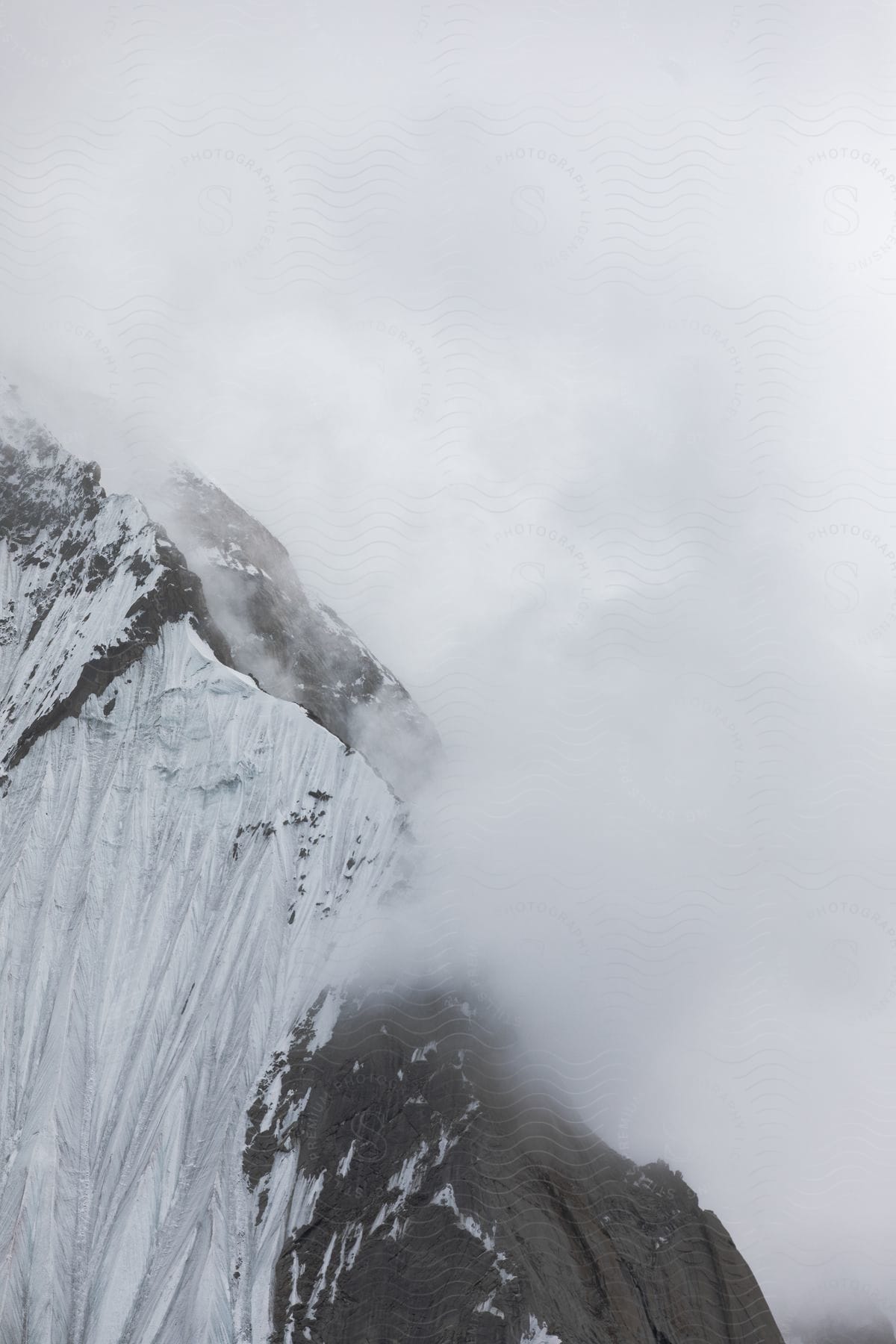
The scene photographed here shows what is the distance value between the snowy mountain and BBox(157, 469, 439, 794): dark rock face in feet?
2.91

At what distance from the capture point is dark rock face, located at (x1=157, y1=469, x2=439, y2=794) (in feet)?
504

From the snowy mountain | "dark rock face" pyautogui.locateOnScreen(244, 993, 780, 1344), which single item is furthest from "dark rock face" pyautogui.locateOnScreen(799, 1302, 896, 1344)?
the snowy mountain

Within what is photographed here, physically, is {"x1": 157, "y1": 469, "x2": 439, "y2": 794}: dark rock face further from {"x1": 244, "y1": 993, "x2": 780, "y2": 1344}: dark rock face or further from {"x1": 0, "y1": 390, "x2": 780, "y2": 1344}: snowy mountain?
{"x1": 244, "y1": 993, "x2": 780, "y2": 1344}: dark rock face

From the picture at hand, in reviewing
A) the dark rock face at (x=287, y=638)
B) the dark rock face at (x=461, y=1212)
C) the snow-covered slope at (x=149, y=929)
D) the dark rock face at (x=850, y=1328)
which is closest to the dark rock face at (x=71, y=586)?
the snow-covered slope at (x=149, y=929)

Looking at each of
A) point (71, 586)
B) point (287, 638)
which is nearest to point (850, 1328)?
point (287, 638)

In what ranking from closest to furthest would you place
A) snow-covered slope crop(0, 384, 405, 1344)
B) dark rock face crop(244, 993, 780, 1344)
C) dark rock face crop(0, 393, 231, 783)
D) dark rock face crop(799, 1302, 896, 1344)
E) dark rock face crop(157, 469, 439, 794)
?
dark rock face crop(244, 993, 780, 1344)
snow-covered slope crop(0, 384, 405, 1344)
dark rock face crop(799, 1302, 896, 1344)
dark rock face crop(0, 393, 231, 783)
dark rock face crop(157, 469, 439, 794)

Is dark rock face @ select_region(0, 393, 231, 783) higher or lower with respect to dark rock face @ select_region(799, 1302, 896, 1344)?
higher

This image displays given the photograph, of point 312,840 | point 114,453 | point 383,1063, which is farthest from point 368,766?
point 114,453

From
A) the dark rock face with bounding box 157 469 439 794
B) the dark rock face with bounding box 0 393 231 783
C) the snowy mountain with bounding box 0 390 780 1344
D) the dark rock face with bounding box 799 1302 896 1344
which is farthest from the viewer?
the dark rock face with bounding box 157 469 439 794

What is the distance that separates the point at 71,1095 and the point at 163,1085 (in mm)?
10872

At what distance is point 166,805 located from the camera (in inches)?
5251

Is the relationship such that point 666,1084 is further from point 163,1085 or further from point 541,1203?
point 163,1085

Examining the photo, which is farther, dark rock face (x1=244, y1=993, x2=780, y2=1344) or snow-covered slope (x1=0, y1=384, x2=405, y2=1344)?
snow-covered slope (x1=0, y1=384, x2=405, y2=1344)

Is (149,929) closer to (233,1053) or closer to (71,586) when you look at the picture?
(233,1053)
